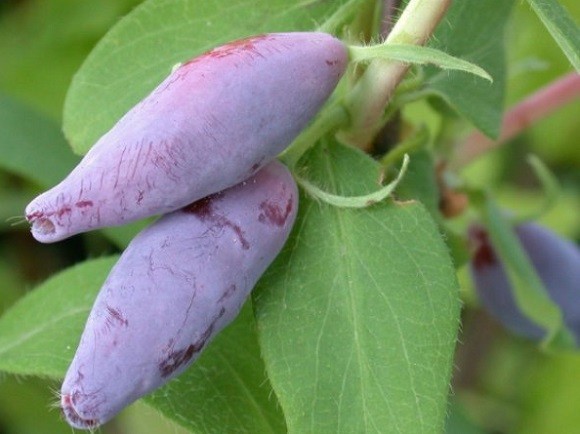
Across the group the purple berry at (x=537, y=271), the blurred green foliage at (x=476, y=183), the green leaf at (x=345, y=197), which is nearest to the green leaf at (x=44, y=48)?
the blurred green foliage at (x=476, y=183)

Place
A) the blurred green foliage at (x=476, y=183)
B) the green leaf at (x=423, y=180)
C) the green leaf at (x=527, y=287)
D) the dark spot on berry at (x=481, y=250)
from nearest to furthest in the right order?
the green leaf at (x=423, y=180), the green leaf at (x=527, y=287), the dark spot on berry at (x=481, y=250), the blurred green foliage at (x=476, y=183)

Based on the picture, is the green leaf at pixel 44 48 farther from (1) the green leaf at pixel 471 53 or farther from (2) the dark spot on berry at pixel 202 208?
(2) the dark spot on berry at pixel 202 208

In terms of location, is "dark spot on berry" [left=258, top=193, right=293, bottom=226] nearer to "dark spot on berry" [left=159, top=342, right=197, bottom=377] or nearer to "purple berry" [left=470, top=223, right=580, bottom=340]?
"dark spot on berry" [left=159, top=342, right=197, bottom=377]

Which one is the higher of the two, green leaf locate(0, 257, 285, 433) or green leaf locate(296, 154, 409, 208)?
green leaf locate(296, 154, 409, 208)

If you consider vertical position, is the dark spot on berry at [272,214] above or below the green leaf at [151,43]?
below

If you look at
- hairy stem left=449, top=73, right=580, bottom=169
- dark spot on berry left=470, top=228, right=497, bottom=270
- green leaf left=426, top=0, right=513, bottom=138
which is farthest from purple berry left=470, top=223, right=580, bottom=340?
green leaf left=426, top=0, right=513, bottom=138

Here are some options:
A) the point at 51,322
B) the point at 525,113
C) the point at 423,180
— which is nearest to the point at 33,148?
the point at 51,322

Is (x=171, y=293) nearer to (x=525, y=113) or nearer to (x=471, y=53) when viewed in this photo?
(x=471, y=53)
